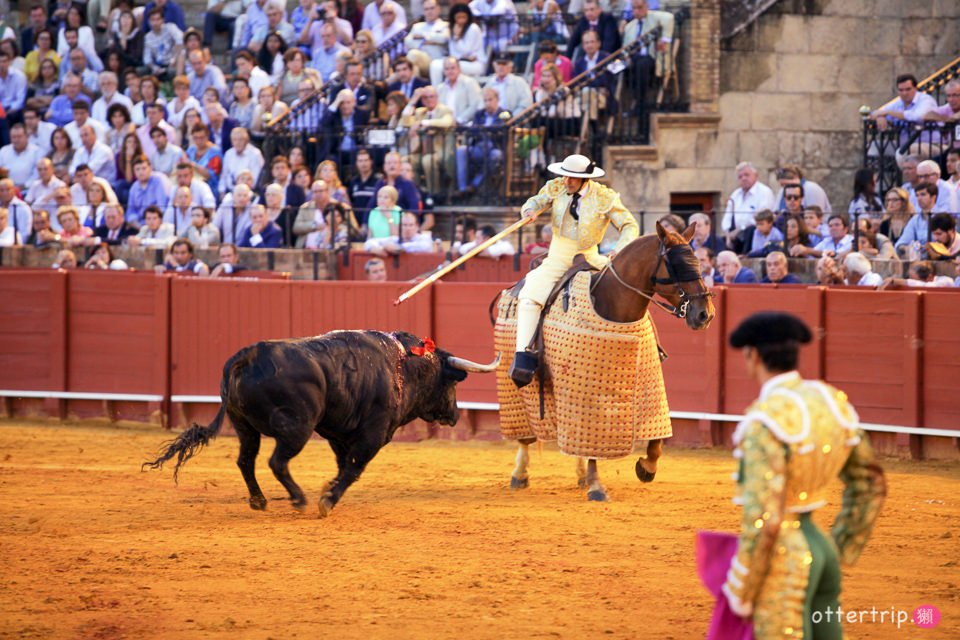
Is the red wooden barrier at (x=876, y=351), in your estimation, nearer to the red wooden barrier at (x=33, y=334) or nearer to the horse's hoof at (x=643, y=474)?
the horse's hoof at (x=643, y=474)

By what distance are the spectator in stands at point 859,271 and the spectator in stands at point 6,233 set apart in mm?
7757

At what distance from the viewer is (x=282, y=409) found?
7.46 m

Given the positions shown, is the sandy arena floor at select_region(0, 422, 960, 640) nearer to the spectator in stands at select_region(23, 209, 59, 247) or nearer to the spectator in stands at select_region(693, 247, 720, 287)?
the spectator in stands at select_region(693, 247, 720, 287)

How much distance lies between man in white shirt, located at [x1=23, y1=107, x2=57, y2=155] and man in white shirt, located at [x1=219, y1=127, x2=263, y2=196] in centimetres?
245

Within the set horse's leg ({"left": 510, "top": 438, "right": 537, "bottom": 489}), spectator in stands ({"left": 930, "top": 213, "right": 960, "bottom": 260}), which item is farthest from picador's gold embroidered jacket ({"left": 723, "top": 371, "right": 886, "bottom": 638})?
spectator in stands ({"left": 930, "top": 213, "right": 960, "bottom": 260})

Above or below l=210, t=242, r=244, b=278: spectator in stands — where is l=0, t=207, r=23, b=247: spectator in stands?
above

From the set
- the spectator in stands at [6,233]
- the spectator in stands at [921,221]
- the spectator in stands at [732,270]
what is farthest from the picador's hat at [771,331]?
the spectator in stands at [6,233]

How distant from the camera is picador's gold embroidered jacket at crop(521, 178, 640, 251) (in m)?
8.39

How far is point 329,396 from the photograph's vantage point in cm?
771

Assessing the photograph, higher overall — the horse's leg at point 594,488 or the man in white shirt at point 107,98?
the man in white shirt at point 107,98

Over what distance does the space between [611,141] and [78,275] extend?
5.30 m

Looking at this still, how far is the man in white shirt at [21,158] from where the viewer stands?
15.5 metres

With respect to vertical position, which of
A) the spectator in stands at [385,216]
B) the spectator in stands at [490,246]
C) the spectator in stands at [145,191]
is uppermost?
the spectator in stands at [145,191]

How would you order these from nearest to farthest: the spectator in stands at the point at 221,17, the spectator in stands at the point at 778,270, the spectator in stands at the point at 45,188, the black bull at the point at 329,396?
the black bull at the point at 329,396 → the spectator in stands at the point at 778,270 → the spectator in stands at the point at 45,188 → the spectator in stands at the point at 221,17
